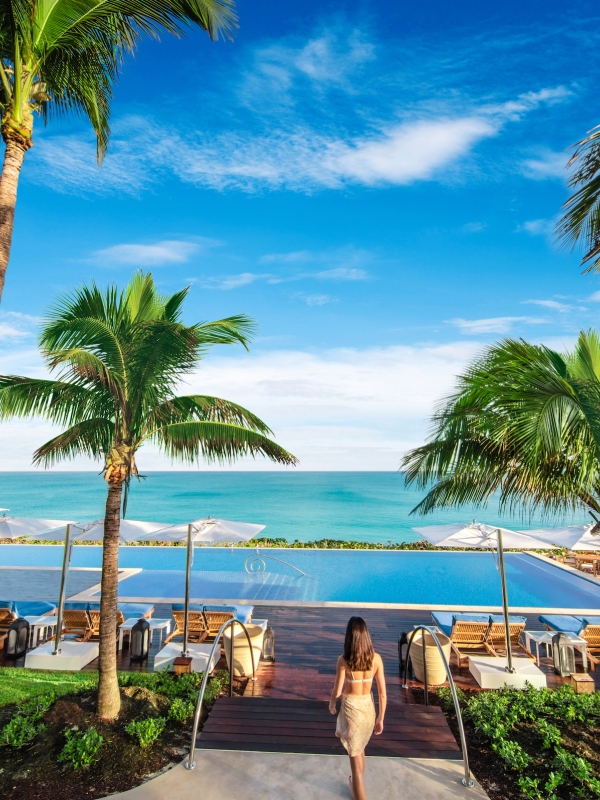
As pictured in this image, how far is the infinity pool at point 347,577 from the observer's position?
1363 cm

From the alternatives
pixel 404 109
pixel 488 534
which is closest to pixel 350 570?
pixel 488 534

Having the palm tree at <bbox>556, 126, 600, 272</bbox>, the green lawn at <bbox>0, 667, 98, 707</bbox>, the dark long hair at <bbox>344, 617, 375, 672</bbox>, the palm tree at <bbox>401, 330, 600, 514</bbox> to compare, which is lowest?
the green lawn at <bbox>0, 667, 98, 707</bbox>

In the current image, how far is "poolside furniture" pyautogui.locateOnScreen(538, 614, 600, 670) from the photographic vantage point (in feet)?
26.7

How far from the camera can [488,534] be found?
8.90m

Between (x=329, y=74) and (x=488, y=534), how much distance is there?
37.6 ft

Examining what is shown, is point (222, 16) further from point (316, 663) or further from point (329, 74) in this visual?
point (316, 663)

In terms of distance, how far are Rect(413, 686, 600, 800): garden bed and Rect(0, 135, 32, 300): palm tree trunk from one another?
6.96 metres

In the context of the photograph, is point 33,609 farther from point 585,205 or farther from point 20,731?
point 585,205

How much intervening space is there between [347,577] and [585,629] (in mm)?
8579

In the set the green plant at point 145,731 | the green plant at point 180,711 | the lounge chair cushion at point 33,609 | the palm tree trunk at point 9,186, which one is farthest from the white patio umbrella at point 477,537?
the palm tree trunk at point 9,186

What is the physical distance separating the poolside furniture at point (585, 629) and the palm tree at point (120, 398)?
598 cm

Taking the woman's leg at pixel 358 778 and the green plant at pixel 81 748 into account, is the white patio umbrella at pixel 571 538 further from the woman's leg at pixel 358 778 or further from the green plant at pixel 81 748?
the green plant at pixel 81 748

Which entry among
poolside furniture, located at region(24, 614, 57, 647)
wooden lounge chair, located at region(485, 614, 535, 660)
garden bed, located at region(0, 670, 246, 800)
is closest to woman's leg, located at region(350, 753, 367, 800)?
garden bed, located at region(0, 670, 246, 800)

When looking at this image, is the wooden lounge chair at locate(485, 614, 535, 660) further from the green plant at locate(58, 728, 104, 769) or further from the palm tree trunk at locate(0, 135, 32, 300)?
the palm tree trunk at locate(0, 135, 32, 300)
